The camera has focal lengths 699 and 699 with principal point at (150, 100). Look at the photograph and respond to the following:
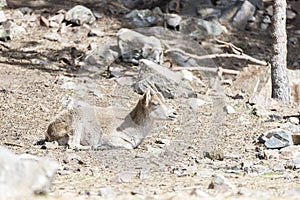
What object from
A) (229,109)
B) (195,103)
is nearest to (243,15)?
(195,103)

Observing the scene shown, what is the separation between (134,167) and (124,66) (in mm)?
6673

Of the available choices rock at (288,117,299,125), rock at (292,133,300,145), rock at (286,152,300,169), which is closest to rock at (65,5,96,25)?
rock at (288,117,299,125)

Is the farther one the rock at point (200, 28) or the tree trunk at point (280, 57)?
the rock at point (200, 28)

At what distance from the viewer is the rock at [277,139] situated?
26.0 feet

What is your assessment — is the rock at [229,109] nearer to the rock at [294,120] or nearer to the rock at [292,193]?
the rock at [294,120]

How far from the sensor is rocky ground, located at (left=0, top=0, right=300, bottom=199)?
5.52 meters

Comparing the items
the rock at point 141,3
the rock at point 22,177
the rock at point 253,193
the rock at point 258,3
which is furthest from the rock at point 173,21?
the rock at point 22,177

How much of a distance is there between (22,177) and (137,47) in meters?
9.12

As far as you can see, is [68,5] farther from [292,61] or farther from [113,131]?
[113,131]

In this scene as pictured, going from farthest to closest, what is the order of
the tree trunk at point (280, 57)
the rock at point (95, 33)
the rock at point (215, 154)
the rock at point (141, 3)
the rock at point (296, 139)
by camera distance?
the rock at point (141, 3) → the rock at point (95, 33) → the tree trunk at point (280, 57) → the rock at point (296, 139) → the rock at point (215, 154)

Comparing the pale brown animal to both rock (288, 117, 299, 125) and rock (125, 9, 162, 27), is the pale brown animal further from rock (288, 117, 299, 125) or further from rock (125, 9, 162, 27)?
rock (125, 9, 162, 27)

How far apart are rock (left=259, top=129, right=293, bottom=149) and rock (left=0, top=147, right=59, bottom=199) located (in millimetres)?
4073

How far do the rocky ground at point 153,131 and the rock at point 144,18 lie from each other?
0.30 metres

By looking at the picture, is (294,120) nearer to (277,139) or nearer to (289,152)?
(277,139)
